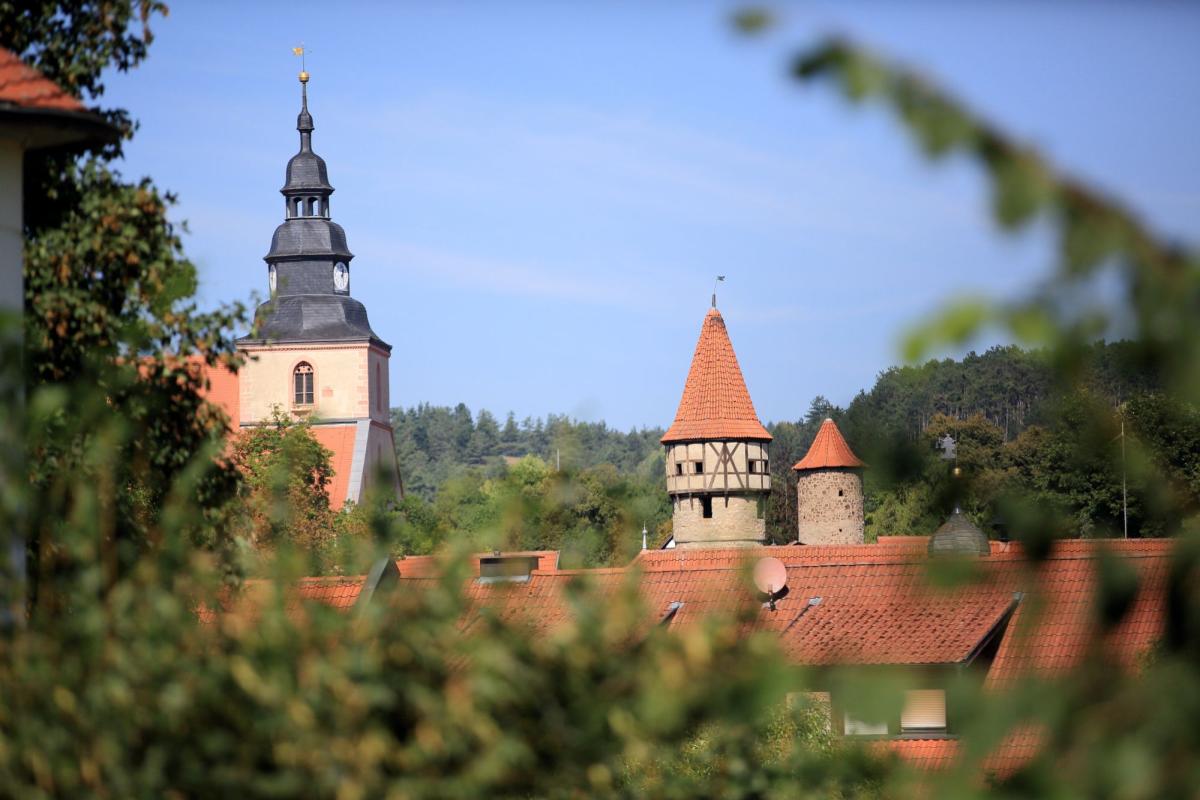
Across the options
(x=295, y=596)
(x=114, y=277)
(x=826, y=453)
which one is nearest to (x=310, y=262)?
(x=826, y=453)

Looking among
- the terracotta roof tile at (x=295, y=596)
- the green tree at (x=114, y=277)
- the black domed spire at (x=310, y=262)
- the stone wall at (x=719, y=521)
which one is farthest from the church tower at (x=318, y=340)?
the terracotta roof tile at (x=295, y=596)

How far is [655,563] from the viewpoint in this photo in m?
34.8

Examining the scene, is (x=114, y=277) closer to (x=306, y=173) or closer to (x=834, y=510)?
(x=834, y=510)

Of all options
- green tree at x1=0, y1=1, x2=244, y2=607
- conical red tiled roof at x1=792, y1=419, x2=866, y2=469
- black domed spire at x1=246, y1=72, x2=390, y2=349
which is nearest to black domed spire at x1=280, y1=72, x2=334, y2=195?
black domed spire at x1=246, y1=72, x2=390, y2=349

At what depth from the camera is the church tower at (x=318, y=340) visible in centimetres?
7944

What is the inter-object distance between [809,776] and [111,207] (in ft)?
20.2

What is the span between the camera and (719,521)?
54750mm

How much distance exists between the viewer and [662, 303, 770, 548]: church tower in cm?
5466

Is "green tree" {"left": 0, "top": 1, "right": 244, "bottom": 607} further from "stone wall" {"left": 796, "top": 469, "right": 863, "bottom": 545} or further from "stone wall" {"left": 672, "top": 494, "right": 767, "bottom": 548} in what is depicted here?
"stone wall" {"left": 796, "top": 469, "right": 863, "bottom": 545}

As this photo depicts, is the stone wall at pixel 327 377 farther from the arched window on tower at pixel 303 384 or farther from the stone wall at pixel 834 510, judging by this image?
the stone wall at pixel 834 510

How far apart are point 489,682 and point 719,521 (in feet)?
171

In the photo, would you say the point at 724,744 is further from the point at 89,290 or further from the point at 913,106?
the point at 89,290

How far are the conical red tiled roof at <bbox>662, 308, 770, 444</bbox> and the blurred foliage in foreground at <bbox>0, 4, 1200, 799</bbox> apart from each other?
2016 inches

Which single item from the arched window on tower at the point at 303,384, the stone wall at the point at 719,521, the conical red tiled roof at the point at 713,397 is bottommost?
the stone wall at the point at 719,521
